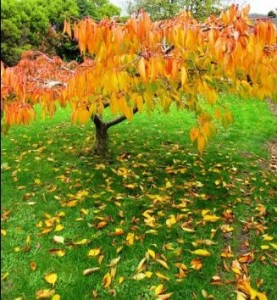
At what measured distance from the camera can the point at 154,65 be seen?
8.77 ft

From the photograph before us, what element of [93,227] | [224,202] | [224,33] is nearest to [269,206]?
[224,202]

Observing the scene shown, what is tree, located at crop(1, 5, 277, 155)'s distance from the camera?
266 centimetres

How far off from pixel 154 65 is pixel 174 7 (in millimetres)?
17659

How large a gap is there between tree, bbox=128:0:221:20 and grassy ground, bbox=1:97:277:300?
12034mm

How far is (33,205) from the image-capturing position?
525cm

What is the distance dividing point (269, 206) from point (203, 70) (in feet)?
9.19

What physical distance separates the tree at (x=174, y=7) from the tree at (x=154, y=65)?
1585 centimetres

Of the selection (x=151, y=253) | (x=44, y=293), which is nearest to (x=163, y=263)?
(x=151, y=253)

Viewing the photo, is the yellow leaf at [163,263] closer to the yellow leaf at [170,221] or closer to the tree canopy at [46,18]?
the yellow leaf at [170,221]

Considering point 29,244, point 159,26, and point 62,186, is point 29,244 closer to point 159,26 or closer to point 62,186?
point 62,186

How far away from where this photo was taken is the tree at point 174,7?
734 inches

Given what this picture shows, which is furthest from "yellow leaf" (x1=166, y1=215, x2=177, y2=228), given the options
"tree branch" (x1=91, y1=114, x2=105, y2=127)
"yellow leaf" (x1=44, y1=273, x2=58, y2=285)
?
"tree branch" (x1=91, y1=114, x2=105, y2=127)

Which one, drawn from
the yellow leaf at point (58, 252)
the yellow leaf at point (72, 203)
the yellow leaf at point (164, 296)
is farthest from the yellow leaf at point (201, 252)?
the yellow leaf at point (72, 203)

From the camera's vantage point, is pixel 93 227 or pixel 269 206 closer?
pixel 93 227
